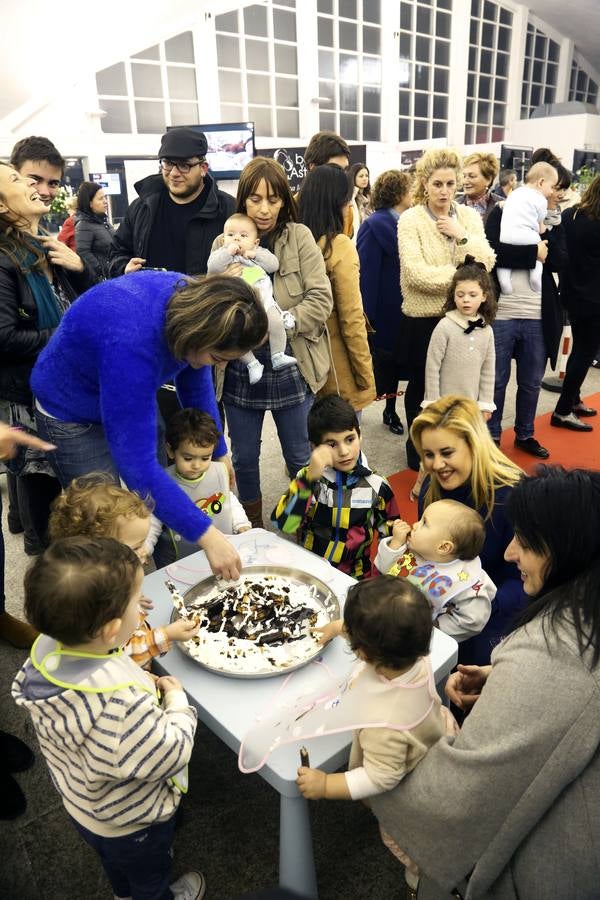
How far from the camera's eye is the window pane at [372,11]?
11719mm

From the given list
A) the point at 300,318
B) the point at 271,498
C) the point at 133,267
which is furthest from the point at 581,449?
the point at 133,267

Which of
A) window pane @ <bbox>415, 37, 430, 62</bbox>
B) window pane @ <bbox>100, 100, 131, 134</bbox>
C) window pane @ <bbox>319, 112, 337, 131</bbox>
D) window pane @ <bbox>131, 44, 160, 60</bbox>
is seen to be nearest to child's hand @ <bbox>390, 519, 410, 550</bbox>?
window pane @ <bbox>100, 100, 131, 134</bbox>

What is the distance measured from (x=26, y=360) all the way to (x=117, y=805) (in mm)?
1530

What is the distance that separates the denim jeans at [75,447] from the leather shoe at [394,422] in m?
2.62

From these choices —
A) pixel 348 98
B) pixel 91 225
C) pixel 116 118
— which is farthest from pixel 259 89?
pixel 91 225

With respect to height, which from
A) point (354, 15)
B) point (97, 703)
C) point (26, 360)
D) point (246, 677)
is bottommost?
point (246, 677)

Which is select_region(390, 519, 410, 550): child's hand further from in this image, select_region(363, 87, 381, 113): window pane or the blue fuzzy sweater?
select_region(363, 87, 381, 113): window pane

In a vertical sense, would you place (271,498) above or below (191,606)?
below

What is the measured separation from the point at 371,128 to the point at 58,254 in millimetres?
12326

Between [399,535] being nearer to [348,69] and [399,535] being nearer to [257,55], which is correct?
[257,55]

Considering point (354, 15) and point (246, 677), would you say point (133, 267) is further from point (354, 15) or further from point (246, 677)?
point (354, 15)

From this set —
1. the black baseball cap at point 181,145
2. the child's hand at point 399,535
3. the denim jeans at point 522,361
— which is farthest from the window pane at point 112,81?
the child's hand at point 399,535

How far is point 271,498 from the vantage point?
332 centimetres

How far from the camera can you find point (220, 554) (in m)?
1.48
